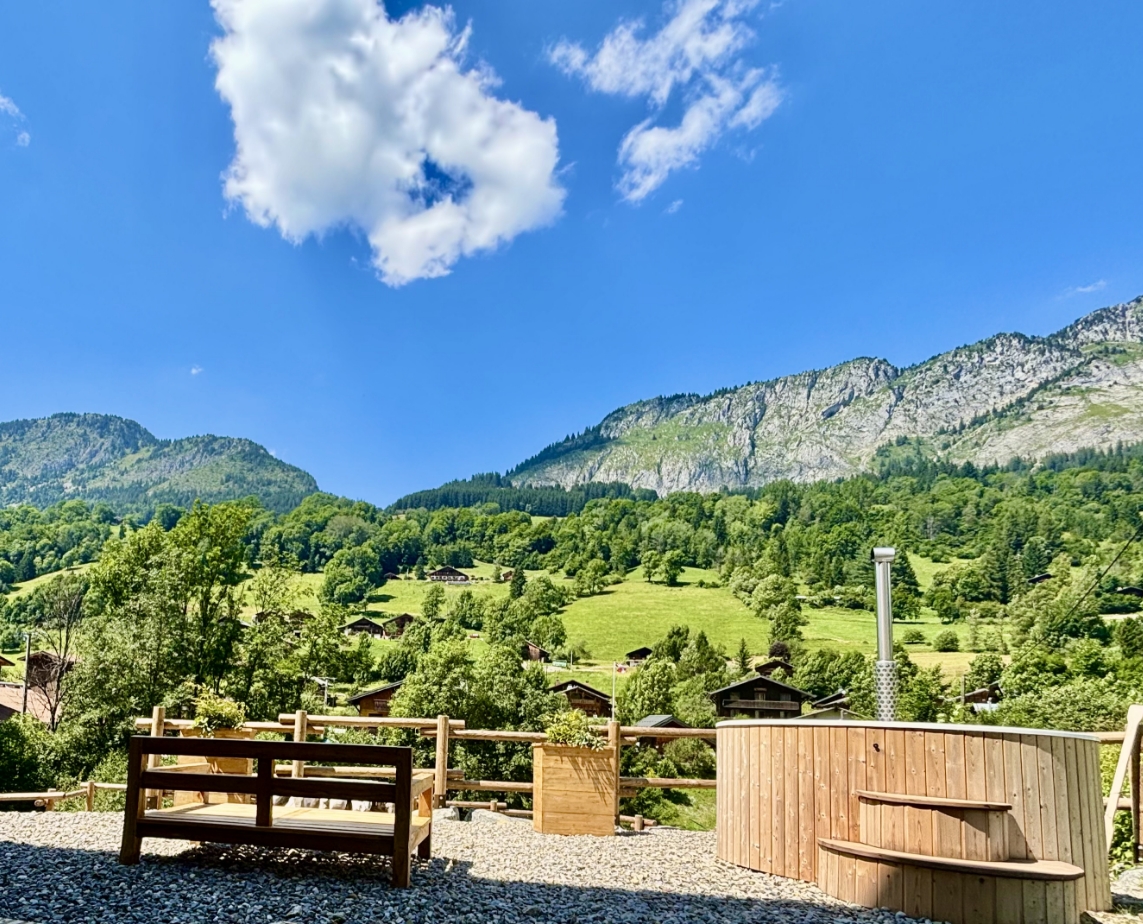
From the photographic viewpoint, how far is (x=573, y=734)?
27.4 ft

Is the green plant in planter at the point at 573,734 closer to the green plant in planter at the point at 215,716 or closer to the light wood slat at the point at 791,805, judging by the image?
the light wood slat at the point at 791,805

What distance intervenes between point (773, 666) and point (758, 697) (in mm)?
9128

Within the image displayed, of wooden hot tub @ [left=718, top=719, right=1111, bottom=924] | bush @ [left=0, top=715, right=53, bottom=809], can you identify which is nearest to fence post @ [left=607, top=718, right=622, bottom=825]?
wooden hot tub @ [left=718, top=719, right=1111, bottom=924]

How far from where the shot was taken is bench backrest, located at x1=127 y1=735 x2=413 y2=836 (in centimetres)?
504

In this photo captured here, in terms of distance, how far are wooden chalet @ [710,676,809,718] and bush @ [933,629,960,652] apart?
20.8 metres

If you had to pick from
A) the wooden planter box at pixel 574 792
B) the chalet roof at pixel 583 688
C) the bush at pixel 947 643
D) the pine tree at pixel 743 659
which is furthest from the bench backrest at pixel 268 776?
the bush at pixel 947 643

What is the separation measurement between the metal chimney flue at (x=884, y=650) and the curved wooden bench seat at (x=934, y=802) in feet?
7.25

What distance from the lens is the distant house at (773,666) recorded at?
6938cm

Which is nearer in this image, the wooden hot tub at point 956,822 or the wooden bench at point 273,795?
the wooden hot tub at point 956,822

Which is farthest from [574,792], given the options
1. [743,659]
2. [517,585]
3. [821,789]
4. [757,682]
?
[517,585]

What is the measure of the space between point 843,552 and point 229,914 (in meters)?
114

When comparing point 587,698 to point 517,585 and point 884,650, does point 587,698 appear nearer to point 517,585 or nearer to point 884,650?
point 517,585

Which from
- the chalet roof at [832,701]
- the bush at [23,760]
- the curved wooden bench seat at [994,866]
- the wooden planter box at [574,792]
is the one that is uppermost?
the curved wooden bench seat at [994,866]

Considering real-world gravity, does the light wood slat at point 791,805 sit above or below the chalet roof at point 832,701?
above
